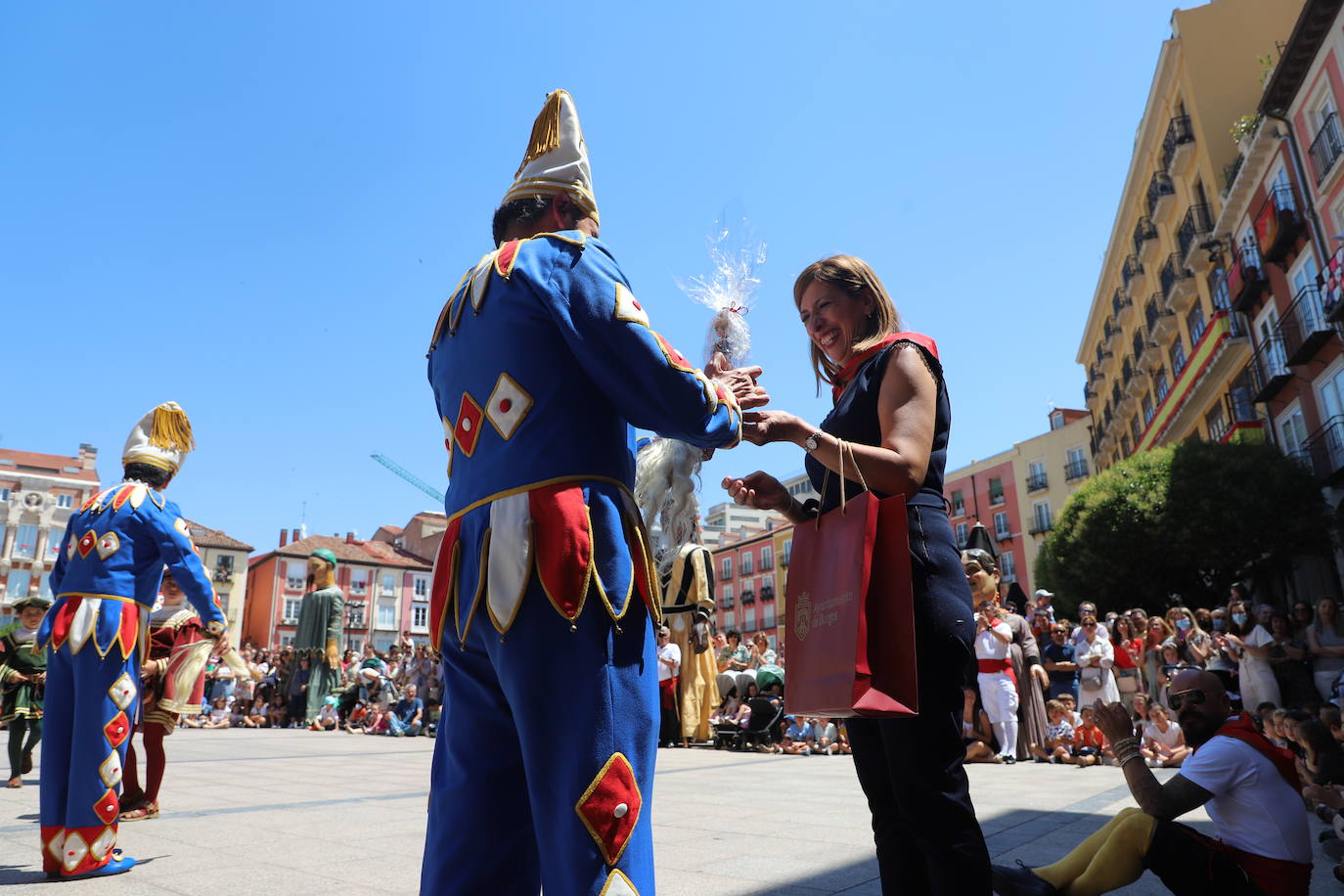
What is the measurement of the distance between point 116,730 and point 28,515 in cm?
7804

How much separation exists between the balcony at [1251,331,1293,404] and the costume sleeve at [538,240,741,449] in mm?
29709

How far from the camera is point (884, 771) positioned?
7.75ft

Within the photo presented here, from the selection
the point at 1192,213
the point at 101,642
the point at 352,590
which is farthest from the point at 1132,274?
the point at 352,590

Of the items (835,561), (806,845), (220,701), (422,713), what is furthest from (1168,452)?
(835,561)

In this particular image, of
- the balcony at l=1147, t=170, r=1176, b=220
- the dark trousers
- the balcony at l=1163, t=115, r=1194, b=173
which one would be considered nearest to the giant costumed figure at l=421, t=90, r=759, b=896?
the dark trousers

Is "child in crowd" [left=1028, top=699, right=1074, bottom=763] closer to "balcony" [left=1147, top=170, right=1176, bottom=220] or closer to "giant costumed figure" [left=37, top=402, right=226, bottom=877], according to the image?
"giant costumed figure" [left=37, top=402, right=226, bottom=877]

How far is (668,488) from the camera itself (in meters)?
10.9

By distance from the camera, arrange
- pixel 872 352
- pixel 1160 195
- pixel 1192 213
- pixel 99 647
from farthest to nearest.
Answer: pixel 1160 195, pixel 1192 213, pixel 99 647, pixel 872 352

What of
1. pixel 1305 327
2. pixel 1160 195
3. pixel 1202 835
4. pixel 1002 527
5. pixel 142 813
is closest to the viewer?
pixel 1202 835

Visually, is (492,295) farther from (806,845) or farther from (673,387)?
(806,845)

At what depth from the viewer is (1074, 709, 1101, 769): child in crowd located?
985 cm

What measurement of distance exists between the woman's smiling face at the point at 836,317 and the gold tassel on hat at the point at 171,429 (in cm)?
413

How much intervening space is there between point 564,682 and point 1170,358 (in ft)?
143

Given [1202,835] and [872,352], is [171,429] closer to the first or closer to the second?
[872,352]
